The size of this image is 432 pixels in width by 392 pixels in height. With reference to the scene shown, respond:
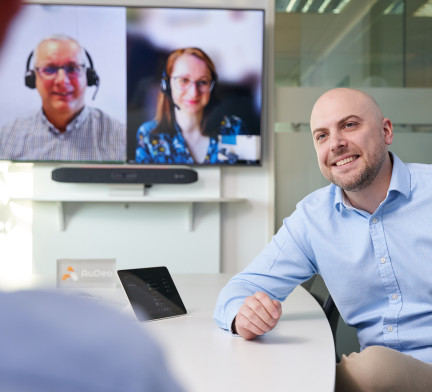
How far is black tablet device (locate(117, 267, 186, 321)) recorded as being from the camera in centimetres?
148

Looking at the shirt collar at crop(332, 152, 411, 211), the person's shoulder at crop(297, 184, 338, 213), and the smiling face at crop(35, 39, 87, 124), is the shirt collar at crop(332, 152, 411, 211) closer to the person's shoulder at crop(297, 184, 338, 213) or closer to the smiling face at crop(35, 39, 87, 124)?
the person's shoulder at crop(297, 184, 338, 213)

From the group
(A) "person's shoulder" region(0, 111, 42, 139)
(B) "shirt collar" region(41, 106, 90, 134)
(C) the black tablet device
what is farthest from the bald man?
(A) "person's shoulder" region(0, 111, 42, 139)

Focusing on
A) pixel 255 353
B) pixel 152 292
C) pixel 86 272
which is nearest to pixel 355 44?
pixel 86 272

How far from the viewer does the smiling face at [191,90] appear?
366 centimetres

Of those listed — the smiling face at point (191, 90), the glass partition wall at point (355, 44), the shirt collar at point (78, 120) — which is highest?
the glass partition wall at point (355, 44)

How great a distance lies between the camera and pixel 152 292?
1537 millimetres

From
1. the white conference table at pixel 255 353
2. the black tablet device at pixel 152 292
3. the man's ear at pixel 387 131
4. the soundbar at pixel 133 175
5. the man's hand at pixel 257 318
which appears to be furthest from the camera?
the soundbar at pixel 133 175

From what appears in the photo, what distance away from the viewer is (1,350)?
0.21m

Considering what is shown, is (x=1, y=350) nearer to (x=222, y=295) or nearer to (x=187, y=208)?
(x=222, y=295)

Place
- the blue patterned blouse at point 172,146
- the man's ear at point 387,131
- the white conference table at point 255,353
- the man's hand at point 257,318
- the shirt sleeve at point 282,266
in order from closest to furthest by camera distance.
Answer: the white conference table at point 255,353
the man's hand at point 257,318
the shirt sleeve at point 282,266
the man's ear at point 387,131
the blue patterned blouse at point 172,146

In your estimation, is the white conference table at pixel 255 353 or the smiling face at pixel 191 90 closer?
the white conference table at pixel 255 353

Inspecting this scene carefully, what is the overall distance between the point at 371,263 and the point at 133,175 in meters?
2.30

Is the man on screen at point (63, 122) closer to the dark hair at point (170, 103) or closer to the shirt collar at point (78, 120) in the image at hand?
the shirt collar at point (78, 120)

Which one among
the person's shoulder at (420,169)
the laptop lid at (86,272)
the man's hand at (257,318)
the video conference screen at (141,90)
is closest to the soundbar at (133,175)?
the video conference screen at (141,90)
